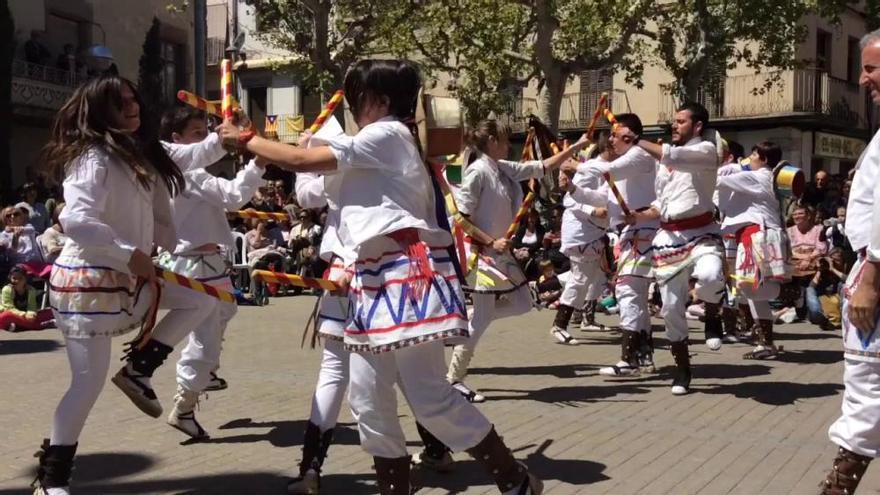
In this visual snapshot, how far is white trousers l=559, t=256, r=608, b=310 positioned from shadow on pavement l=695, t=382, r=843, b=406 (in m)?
2.70

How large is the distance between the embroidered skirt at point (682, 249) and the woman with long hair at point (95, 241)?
3834mm

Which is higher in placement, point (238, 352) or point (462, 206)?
point (462, 206)

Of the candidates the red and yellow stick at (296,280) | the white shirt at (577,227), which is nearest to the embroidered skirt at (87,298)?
the red and yellow stick at (296,280)

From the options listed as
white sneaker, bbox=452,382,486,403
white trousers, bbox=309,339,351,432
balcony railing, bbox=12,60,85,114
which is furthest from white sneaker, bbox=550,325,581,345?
balcony railing, bbox=12,60,85,114

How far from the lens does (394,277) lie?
366 cm

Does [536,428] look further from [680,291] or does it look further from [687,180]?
[687,180]

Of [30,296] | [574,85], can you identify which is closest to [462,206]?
[30,296]

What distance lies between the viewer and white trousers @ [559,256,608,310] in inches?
389

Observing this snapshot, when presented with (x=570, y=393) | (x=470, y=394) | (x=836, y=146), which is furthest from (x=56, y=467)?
(x=836, y=146)

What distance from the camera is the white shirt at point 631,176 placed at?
6691mm

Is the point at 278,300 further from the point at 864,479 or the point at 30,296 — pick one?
the point at 864,479

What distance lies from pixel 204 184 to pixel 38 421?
1.98 metres

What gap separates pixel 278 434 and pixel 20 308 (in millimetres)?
7048

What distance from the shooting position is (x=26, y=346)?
31.8ft
